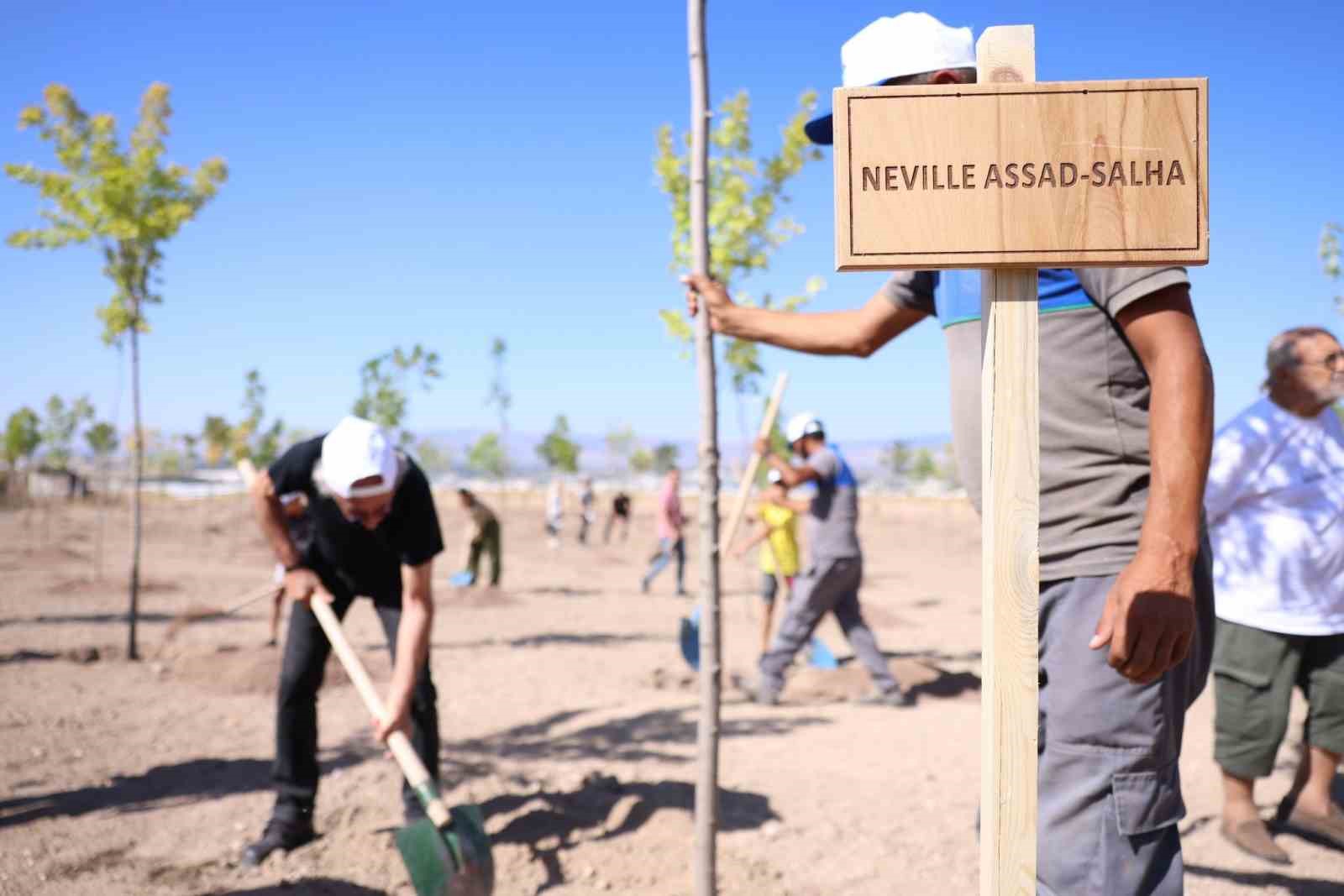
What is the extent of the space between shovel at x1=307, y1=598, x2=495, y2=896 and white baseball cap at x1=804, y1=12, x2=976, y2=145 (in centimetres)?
246

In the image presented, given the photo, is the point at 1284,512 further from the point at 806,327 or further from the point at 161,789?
the point at 161,789

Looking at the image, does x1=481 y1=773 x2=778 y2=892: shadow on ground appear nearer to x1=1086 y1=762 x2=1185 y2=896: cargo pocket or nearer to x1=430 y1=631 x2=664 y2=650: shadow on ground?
x1=1086 y1=762 x2=1185 y2=896: cargo pocket

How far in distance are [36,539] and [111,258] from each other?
16.5 metres

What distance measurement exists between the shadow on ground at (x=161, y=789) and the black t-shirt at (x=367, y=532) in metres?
1.35

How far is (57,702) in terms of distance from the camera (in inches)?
253

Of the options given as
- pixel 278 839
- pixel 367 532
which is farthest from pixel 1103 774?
pixel 278 839

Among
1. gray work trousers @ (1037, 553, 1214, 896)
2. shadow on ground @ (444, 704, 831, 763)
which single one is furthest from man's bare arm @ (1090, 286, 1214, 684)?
shadow on ground @ (444, 704, 831, 763)

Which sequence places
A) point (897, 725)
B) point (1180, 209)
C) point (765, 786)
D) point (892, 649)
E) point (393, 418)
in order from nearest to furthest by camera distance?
1. point (1180, 209)
2. point (765, 786)
3. point (897, 725)
4. point (892, 649)
5. point (393, 418)

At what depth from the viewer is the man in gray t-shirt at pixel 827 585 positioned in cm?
662

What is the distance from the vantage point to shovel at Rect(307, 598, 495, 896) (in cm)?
311

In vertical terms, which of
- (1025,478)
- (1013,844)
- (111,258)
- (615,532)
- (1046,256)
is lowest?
(615,532)

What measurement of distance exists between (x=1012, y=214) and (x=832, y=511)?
5.39 m

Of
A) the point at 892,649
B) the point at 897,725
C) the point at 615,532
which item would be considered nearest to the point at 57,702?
the point at 897,725

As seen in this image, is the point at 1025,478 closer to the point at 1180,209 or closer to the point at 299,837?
the point at 1180,209
